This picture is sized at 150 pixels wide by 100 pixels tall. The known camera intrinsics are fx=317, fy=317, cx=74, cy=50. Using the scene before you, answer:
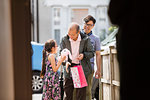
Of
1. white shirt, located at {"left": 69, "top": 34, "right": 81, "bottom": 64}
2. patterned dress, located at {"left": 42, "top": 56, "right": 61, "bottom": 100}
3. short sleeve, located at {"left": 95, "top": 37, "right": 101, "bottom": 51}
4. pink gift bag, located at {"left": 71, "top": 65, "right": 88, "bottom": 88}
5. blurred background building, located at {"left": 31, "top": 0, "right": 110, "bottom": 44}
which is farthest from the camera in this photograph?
blurred background building, located at {"left": 31, "top": 0, "right": 110, "bottom": 44}

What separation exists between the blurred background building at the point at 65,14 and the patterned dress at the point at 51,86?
2318 centimetres

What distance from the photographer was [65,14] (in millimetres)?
28438

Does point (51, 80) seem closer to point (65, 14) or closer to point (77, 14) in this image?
point (65, 14)

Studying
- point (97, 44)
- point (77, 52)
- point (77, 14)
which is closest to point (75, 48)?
point (77, 52)

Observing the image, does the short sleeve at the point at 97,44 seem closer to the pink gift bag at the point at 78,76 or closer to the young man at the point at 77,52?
the young man at the point at 77,52

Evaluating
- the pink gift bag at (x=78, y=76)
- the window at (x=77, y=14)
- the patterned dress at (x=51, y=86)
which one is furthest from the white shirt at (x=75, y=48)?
the window at (x=77, y=14)

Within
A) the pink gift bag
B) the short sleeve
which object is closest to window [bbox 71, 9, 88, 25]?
the short sleeve

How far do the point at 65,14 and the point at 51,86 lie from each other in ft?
77.2

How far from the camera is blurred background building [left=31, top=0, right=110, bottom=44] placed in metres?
28.6

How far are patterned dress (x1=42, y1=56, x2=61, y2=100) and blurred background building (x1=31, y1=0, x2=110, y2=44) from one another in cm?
2318

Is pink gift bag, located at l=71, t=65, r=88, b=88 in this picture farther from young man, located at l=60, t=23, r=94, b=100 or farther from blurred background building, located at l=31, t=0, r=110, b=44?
blurred background building, located at l=31, t=0, r=110, b=44
